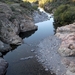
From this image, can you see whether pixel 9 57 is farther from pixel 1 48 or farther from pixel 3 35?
pixel 3 35

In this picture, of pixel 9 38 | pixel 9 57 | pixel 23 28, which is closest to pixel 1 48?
pixel 9 57

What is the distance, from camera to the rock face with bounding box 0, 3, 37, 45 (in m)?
38.2

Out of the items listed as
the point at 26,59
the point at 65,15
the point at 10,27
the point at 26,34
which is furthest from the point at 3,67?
the point at 65,15

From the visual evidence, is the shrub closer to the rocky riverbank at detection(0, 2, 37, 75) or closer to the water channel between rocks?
the rocky riverbank at detection(0, 2, 37, 75)

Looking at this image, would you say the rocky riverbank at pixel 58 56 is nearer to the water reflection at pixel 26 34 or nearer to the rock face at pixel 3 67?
the rock face at pixel 3 67

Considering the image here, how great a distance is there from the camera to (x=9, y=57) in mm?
30969

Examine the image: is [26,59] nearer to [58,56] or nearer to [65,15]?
[58,56]

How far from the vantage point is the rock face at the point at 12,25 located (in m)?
38.2

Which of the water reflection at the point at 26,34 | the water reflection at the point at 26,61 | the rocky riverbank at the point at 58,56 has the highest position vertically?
the rocky riverbank at the point at 58,56

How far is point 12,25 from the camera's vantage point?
44219 millimetres

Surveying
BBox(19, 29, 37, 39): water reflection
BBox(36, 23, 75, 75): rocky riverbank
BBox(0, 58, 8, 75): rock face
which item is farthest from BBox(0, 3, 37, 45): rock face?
BBox(0, 58, 8, 75): rock face

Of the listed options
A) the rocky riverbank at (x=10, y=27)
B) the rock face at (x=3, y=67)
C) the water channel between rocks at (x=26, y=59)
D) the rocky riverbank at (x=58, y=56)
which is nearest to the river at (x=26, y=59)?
the water channel between rocks at (x=26, y=59)

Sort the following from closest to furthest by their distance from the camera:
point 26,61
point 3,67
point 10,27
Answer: point 3,67, point 26,61, point 10,27

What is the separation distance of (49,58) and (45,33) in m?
17.5
